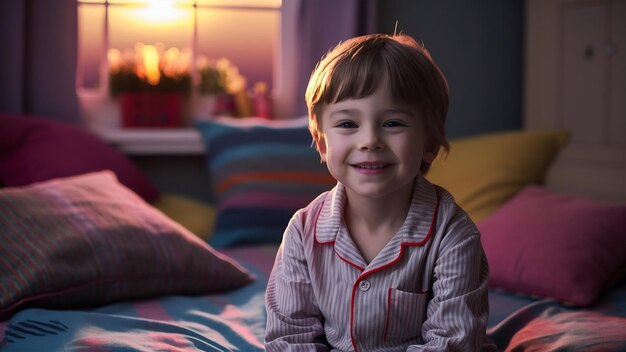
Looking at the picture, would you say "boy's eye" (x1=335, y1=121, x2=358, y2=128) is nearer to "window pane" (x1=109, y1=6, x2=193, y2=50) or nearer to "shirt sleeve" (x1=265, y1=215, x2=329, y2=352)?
"shirt sleeve" (x1=265, y1=215, x2=329, y2=352)

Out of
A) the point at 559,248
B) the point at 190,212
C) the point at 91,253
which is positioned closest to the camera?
the point at 91,253

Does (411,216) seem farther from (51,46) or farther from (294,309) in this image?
(51,46)

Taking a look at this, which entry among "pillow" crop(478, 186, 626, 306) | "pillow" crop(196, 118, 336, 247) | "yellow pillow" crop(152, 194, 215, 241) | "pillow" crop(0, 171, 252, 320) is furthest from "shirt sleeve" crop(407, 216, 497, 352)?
"yellow pillow" crop(152, 194, 215, 241)

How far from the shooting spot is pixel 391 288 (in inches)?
45.6

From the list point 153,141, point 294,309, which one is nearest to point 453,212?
point 294,309

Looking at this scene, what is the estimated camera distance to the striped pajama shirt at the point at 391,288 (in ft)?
3.71

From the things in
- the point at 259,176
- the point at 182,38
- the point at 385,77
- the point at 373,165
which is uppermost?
the point at 182,38

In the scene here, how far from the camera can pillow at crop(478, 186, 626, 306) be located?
1.68 m

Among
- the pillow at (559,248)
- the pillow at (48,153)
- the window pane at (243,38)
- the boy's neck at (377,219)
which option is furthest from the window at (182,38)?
the boy's neck at (377,219)

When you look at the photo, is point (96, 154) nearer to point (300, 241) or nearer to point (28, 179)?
point (28, 179)

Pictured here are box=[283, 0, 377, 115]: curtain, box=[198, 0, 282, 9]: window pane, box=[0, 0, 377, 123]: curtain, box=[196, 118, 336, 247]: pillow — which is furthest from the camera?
box=[198, 0, 282, 9]: window pane

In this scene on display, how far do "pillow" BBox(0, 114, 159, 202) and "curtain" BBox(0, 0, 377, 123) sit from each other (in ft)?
0.45

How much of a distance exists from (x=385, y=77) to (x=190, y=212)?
1.53 metres

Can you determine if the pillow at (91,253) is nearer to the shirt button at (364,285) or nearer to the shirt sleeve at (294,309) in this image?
the shirt sleeve at (294,309)
